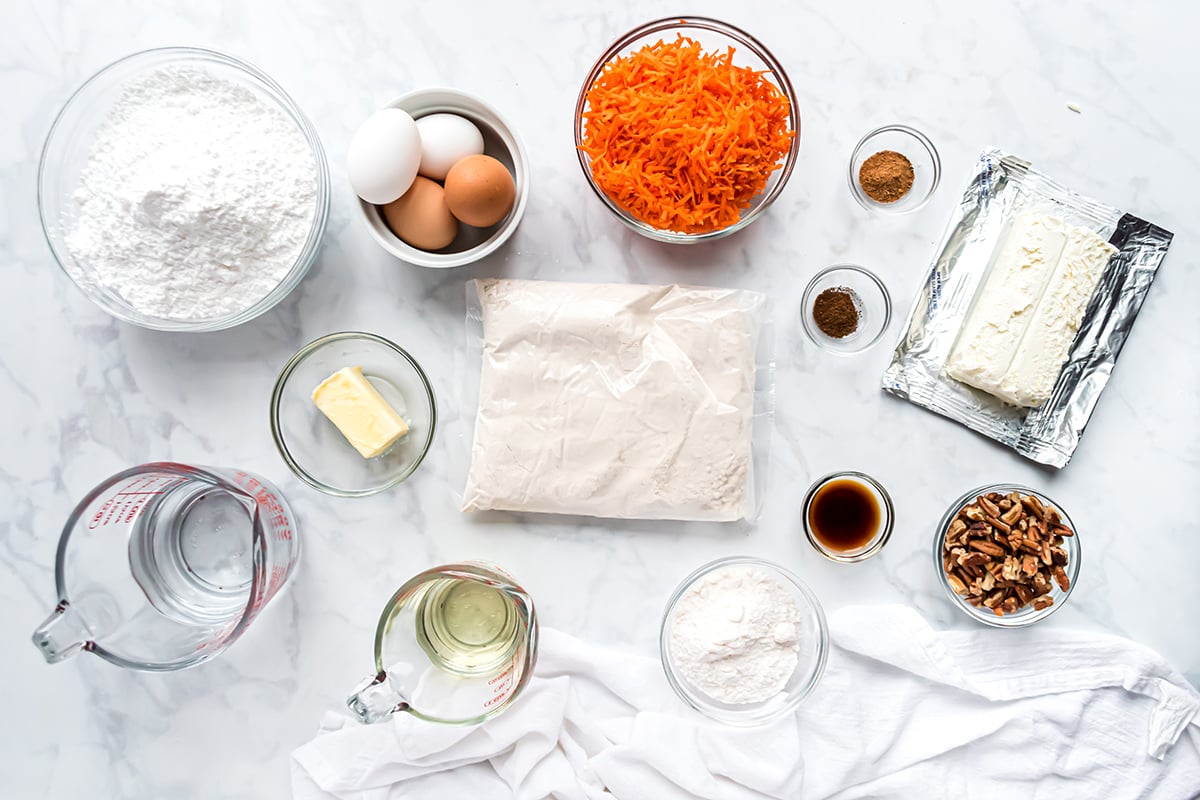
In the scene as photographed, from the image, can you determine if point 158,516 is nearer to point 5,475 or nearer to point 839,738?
point 5,475

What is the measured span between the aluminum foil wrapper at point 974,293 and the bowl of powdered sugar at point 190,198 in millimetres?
1106

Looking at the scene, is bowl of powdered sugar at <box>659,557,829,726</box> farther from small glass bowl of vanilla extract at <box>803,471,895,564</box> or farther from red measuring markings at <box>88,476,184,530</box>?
red measuring markings at <box>88,476,184,530</box>

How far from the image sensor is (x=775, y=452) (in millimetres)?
1447

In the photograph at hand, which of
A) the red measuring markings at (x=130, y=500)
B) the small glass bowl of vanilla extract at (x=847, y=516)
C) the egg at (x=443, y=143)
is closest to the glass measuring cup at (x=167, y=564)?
the red measuring markings at (x=130, y=500)

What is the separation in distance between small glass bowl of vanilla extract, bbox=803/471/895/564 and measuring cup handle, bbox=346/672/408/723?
766mm

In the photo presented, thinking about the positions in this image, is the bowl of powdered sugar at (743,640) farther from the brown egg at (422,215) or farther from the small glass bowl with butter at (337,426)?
the brown egg at (422,215)

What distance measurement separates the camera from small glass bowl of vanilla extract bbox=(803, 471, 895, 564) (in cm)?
141

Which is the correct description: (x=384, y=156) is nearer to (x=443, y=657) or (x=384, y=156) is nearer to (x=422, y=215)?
(x=422, y=215)

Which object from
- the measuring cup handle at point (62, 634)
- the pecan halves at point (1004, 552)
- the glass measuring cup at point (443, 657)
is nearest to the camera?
the measuring cup handle at point (62, 634)

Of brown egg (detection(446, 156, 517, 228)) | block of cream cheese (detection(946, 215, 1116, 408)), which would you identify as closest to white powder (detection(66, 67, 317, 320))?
brown egg (detection(446, 156, 517, 228))

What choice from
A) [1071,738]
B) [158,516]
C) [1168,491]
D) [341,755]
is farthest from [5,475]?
[1168,491]

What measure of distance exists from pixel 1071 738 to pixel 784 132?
3.98ft

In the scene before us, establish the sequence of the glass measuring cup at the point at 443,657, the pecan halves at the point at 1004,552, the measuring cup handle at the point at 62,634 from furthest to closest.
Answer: the pecan halves at the point at 1004,552 → the glass measuring cup at the point at 443,657 → the measuring cup handle at the point at 62,634

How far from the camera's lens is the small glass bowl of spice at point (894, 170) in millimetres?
1407
